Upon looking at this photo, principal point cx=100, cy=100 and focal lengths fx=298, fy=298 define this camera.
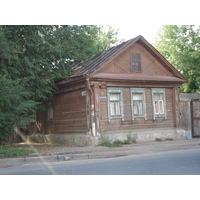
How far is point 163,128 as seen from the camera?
18.5 meters

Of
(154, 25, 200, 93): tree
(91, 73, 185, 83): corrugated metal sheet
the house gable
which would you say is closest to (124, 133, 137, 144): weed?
(91, 73, 185, 83): corrugated metal sheet

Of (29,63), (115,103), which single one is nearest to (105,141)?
(115,103)

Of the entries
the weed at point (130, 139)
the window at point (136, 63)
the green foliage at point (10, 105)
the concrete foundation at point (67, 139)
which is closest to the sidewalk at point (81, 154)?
the green foliage at point (10, 105)

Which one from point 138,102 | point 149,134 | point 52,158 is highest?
point 138,102

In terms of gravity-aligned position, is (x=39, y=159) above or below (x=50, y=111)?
below

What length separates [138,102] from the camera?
58.4ft

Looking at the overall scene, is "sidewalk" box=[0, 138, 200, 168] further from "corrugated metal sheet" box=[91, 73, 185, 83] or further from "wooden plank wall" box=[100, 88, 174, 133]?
"corrugated metal sheet" box=[91, 73, 185, 83]

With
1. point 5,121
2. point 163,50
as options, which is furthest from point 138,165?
point 163,50

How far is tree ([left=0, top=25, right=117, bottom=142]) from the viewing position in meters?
12.8

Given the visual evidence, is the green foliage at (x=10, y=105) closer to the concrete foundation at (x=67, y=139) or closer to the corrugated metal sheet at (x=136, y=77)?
the concrete foundation at (x=67, y=139)

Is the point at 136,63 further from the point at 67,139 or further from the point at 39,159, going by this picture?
the point at 39,159

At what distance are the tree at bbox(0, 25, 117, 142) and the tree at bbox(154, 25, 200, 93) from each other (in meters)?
12.6

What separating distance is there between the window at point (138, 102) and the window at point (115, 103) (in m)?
0.88

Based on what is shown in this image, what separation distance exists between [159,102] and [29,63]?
835 centimetres
